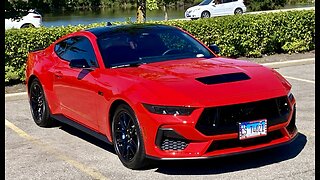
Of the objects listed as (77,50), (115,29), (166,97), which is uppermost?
(115,29)

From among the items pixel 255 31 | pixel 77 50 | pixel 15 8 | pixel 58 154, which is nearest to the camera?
pixel 58 154

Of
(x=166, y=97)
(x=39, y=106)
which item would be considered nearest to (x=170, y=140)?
(x=166, y=97)

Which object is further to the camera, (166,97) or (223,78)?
(223,78)

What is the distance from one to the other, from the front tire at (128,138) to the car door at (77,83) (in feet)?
1.66

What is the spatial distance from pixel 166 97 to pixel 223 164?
3.16 feet

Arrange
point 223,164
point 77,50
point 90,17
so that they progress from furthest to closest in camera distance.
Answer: point 90,17
point 77,50
point 223,164

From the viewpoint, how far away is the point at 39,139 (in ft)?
23.3

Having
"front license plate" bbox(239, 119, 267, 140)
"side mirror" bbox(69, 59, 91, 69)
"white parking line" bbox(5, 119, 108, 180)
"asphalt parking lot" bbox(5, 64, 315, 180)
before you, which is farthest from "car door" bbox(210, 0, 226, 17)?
"front license plate" bbox(239, 119, 267, 140)

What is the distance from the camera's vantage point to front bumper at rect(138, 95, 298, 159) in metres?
5.05

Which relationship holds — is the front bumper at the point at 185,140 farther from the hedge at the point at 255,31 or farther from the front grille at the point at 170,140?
the hedge at the point at 255,31

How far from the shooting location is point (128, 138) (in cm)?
557

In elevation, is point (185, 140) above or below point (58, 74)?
below

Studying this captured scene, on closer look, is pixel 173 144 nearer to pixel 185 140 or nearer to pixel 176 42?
pixel 185 140

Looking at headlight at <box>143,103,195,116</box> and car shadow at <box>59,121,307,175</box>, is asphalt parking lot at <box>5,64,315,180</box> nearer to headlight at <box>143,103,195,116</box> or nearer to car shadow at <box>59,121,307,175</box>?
car shadow at <box>59,121,307,175</box>
